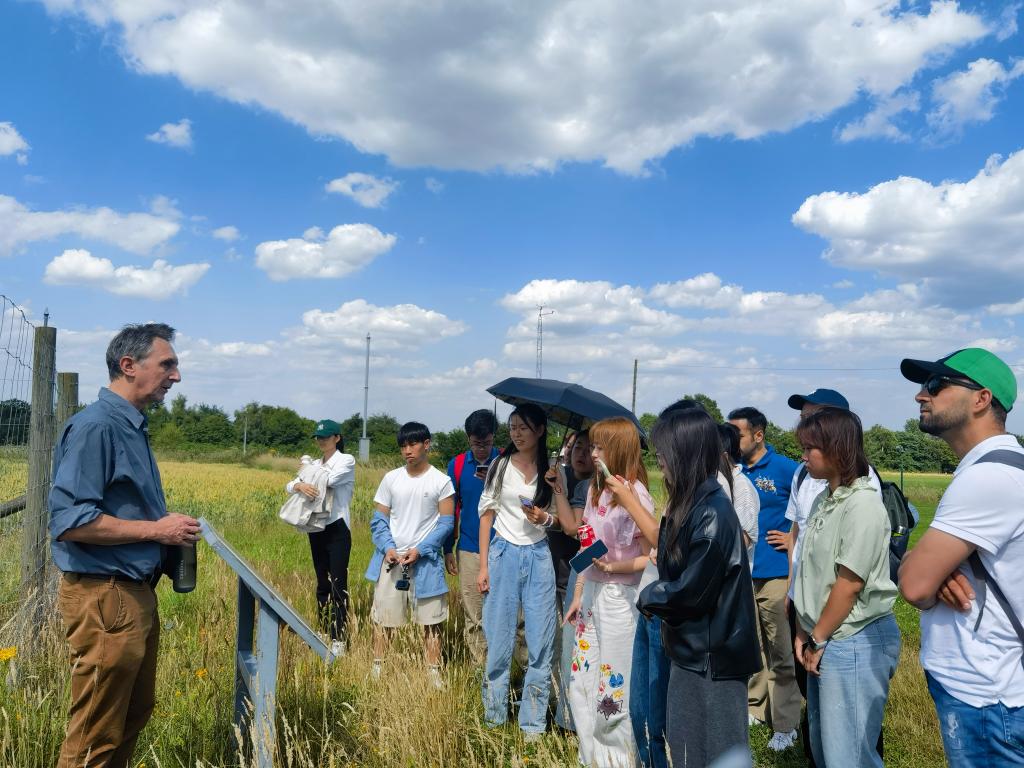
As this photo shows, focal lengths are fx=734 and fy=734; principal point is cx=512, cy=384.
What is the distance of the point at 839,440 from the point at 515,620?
2.19 m

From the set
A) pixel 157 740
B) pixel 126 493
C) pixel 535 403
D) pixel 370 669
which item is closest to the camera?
pixel 126 493

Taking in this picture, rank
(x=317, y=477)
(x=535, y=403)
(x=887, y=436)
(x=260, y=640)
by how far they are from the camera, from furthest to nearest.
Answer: (x=887, y=436) < (x=317, y=477) < (x=535, y=403) < (x=260, y=640)

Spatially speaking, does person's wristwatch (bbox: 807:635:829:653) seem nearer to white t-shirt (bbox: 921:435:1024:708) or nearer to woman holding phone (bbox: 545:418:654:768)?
white t-shirt (bbox: 921:435:1024:708)

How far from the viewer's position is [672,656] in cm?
295

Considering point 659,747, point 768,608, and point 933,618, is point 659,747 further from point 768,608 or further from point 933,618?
point 768,608

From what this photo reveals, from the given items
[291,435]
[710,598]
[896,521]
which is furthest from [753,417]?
[291,435]

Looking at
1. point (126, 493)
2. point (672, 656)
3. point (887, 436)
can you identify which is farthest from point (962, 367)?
point (887, 436)

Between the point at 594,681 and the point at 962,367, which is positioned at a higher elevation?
the point at 962,367

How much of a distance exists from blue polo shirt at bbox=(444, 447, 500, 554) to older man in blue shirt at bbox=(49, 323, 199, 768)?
262 cm

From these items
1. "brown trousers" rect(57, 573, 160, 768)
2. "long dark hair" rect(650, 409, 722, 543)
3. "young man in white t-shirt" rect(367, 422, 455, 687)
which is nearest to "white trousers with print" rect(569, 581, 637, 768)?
"long dark hair" rect(650, 409, 722, 543)

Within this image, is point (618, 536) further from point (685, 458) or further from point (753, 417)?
point (753, 417)

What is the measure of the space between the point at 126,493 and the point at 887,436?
66283 millimetres

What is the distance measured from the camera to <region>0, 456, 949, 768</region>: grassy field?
3455 mm

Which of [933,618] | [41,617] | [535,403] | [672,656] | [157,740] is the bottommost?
[157,740]
